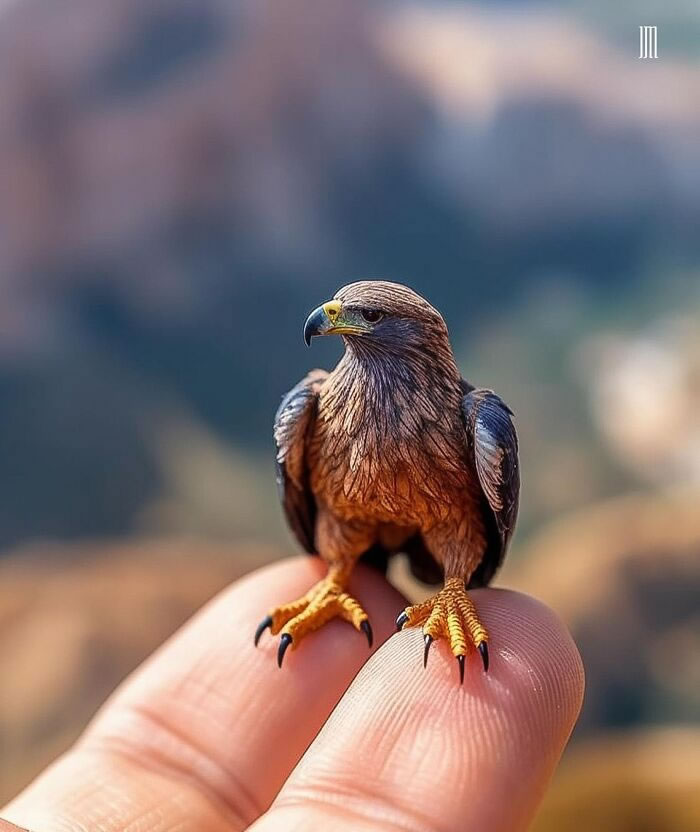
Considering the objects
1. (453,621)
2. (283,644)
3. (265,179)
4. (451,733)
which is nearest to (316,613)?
(283,644)

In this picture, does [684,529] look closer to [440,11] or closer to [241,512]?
[241,512]

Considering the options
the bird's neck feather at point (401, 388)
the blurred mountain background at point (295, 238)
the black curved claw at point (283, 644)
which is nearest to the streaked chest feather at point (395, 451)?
the bird's neck feather at point (401, 388)

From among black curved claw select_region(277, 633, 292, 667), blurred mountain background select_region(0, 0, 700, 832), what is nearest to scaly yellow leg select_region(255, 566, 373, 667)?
black curved claw select_region(277, 633, 292, 667)

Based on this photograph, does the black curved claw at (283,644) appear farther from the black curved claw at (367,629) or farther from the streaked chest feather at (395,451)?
the streaked chest feather at (395,451)

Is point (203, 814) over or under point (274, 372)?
under

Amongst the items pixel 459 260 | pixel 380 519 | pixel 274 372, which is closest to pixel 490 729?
pixel 380 519

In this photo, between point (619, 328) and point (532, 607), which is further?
point (619, 328)
